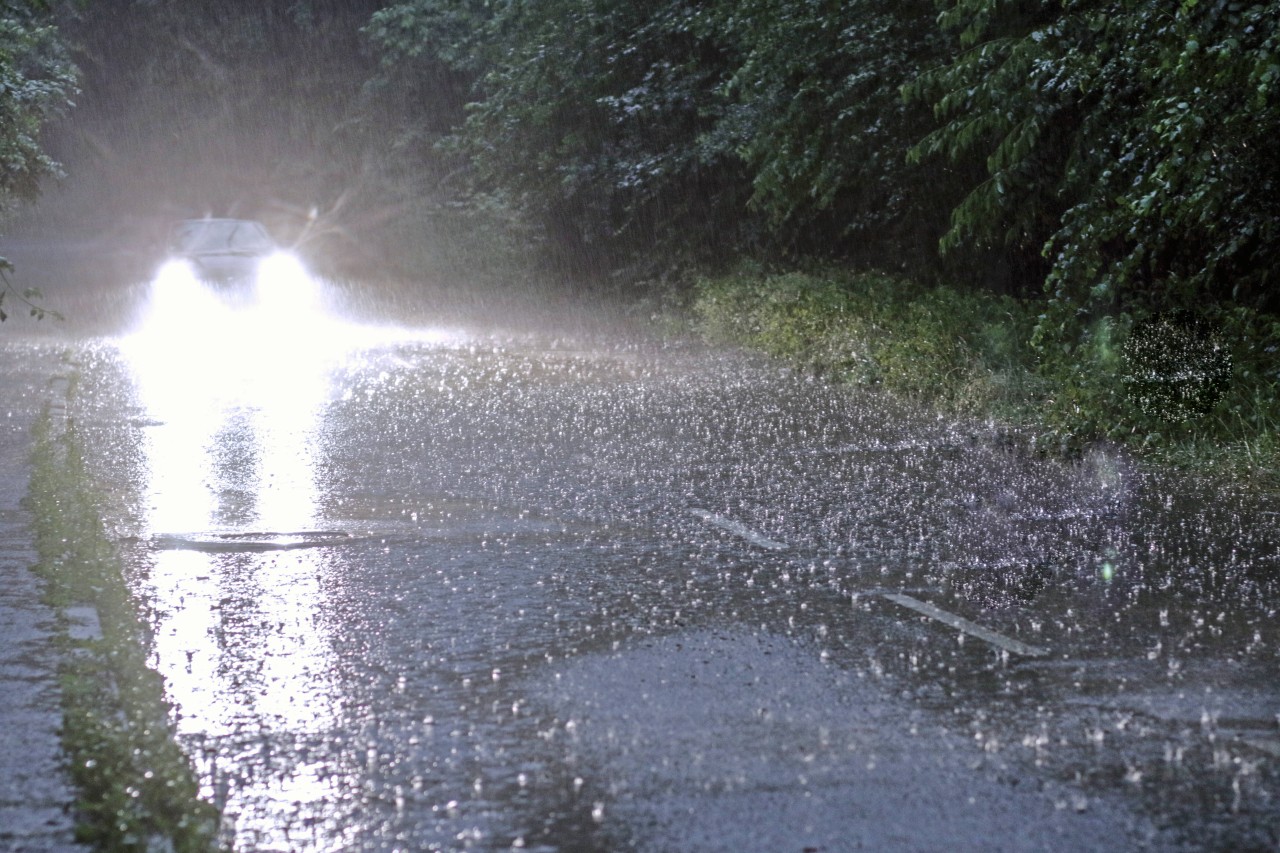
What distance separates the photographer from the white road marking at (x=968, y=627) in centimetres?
639

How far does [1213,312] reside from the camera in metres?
13.3

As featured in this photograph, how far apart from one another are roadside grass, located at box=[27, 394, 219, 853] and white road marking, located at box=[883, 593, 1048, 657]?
3153mm

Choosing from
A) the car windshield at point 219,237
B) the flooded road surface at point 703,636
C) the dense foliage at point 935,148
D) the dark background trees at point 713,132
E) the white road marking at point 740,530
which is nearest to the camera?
the flooded road surface at point 703,636

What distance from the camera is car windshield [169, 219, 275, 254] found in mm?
30094

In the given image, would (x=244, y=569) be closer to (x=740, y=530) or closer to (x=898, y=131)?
(x=740, y=530)

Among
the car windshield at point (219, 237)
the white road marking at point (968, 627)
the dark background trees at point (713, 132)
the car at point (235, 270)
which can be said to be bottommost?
the car at point (235, 270)

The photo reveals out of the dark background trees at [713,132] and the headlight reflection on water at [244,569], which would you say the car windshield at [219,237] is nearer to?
the dark background trees at [713,132]

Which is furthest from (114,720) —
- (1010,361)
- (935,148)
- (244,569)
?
(935,148)

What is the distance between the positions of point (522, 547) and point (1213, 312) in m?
7.25

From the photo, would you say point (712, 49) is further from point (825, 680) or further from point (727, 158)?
point (825, 680)

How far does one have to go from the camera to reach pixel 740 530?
8.91 metres

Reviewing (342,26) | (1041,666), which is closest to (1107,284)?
(1041,666)

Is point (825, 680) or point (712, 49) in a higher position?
point (712, 49)

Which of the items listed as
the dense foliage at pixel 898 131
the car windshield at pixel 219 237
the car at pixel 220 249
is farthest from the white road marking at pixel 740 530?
the car windshield at pixel 219 237
